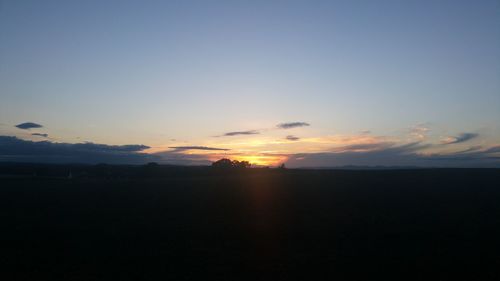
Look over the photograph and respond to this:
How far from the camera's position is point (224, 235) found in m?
19.9

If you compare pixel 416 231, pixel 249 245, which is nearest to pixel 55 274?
pixel 249 245

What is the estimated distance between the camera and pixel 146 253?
53.6 feet

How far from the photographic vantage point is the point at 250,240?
61.7 ft

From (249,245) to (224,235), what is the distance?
2459mm

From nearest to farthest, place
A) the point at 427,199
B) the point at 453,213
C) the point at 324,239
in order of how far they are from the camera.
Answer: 1. the point at 324,239
2. the point at 453,213
3. the point at 427,199

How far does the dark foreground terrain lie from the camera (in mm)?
13938

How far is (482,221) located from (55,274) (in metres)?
23.2

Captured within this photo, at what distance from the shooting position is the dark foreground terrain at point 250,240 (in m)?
13.9

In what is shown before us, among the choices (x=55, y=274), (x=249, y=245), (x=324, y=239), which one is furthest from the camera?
(x=324, y=239)

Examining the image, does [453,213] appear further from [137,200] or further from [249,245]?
[137,200]

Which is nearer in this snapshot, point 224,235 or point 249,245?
point 249,245

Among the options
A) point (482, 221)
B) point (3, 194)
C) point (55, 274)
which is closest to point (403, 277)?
point (55, 274)

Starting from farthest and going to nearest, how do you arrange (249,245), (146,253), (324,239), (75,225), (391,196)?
(391,196) → (75,225) → (324,239) → (249,245) → (146,253)

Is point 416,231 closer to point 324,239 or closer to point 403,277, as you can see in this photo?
point 324,239
